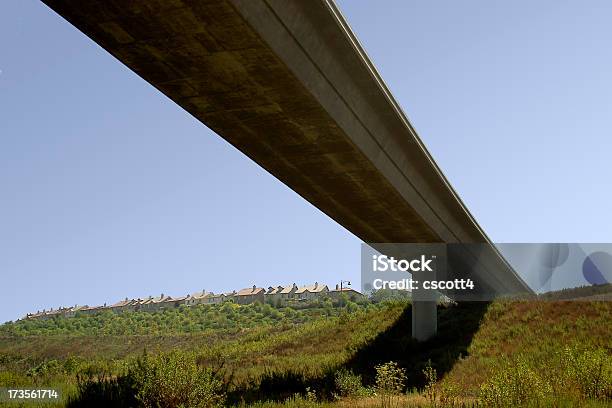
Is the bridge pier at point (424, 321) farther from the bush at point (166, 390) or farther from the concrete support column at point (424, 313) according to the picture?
the bush at point (166, 390)

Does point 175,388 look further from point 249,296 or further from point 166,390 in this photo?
point 249,296

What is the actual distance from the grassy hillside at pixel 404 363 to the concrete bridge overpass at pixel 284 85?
19.1ft

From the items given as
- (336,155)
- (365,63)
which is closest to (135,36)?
(365,63)

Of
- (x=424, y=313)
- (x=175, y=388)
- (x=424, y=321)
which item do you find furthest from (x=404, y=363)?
(x=175, y=388)

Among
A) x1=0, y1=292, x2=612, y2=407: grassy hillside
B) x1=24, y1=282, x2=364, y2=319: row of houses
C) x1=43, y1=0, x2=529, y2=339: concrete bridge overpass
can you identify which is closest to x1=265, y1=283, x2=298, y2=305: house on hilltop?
x1=24, y1=282, x2=364, y2=319: row of houses

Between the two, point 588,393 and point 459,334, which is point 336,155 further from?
point 459,334

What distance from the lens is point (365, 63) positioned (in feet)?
45.2

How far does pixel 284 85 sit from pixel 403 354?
21.8 m

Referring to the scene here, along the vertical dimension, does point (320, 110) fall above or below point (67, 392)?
above

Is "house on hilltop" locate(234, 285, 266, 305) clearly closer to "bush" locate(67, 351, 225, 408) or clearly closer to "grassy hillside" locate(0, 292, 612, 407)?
"grassy hillside" locate(0, 292, 612, 407)

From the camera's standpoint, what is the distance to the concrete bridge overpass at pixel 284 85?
32.2ft

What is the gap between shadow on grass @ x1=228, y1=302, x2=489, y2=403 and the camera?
17797 mm

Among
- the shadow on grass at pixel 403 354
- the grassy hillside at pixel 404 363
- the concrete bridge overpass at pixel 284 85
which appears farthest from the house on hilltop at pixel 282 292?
the concrete bridge overpass at pixel 284 85

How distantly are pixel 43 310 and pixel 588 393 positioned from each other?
666 feet
